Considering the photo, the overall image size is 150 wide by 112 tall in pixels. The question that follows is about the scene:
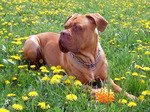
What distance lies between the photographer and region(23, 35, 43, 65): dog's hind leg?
11.1 feet

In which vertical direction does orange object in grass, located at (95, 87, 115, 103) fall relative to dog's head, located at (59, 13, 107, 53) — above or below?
below

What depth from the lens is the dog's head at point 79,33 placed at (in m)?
2.49

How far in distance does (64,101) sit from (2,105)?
612 millimetres

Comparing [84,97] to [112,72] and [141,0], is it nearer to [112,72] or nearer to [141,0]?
[112,72]

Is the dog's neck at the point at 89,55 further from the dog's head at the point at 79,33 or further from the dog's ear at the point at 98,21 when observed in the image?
the dog's ear at the point at 98,21

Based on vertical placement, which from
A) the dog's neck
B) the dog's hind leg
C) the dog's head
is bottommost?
the dog's hind leg

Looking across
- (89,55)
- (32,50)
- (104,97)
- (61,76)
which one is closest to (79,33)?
(89,55)

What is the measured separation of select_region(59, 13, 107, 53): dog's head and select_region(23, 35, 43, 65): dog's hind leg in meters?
0.94

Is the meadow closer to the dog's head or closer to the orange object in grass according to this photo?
the orange object in grass

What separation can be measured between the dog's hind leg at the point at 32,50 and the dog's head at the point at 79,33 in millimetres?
939

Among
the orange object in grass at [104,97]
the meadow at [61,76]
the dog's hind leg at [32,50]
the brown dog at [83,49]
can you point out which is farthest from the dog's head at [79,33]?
the dog's hind leg at [32,50]

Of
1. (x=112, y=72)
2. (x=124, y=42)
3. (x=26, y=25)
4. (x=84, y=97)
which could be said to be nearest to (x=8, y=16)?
(x=26, y=25)

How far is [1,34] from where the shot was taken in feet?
13.8

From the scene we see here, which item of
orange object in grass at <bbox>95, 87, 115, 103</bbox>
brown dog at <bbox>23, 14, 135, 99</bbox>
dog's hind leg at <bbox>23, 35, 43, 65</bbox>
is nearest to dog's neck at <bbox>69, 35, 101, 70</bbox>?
brown dog at <bbox>23, 14, 135, 99</bbox>
